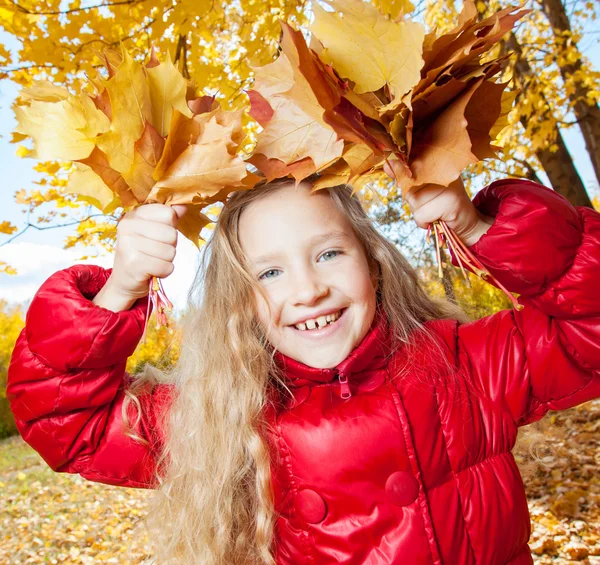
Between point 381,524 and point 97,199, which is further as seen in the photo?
point 381,524

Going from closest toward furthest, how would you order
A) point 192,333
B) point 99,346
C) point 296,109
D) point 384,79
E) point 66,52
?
point 384,79 → point 296,109 → point 99,346 → point 192,333 → point 66,52

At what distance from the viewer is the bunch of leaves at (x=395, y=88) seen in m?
1.03

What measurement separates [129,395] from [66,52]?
2.17 meters

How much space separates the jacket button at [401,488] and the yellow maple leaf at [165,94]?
1.00 meters

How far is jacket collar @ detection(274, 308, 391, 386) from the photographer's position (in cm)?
146

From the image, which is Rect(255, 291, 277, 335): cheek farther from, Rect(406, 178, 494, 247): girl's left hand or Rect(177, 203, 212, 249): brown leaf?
Rect(406, 178, 494, 247): girl's left hand

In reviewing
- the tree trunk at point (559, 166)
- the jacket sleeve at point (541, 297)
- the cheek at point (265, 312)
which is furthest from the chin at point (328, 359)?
the tree trunk at point (559, 166)

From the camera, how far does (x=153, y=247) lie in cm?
124

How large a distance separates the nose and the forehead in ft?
0.27

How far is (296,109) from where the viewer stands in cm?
119

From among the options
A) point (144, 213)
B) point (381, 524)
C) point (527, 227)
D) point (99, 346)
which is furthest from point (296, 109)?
point (381, 524)

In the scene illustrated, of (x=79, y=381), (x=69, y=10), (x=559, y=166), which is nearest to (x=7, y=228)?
(x=69, y=10)

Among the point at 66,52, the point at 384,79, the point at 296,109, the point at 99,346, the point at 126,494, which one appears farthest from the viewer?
the point at 126,494

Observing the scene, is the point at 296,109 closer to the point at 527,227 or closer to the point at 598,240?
the point at 527,227
